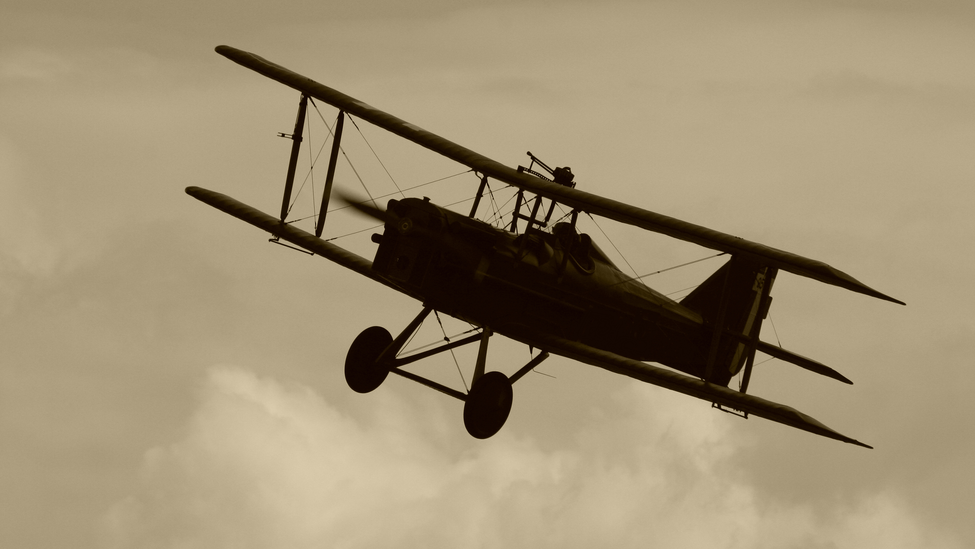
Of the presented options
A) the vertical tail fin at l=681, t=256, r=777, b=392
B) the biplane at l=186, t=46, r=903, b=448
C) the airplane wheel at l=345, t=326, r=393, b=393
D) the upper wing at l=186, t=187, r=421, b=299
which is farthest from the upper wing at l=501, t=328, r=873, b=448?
the vertical tail fin at l=681, t=256, r=777, b=392

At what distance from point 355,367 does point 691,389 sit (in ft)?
19.2

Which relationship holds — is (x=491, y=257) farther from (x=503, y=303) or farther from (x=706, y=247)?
(x=706, y=247)

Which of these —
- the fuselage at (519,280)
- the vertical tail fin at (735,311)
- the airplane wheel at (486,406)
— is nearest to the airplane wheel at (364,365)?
the fuselage at (519,280)

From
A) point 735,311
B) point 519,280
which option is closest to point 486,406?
point 519,280

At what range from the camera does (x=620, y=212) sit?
26.2 m

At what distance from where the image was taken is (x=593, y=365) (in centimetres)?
2666

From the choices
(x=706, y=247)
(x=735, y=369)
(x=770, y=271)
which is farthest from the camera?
(x=735, y=369)

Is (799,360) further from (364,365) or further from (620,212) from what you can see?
(364,365)

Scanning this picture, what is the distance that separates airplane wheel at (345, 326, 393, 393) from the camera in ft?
92.4

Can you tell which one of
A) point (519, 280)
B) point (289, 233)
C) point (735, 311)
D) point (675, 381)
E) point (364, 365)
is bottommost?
point (364, 365)

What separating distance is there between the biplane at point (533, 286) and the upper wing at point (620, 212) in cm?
2

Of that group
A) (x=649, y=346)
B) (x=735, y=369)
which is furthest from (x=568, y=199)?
(x=735, y=369)

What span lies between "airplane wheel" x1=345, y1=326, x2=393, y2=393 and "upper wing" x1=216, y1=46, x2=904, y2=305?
3530 mm

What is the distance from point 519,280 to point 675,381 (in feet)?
9.86
